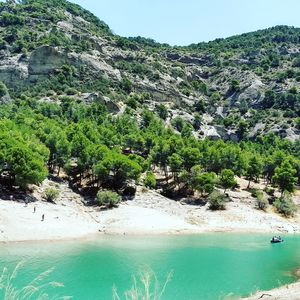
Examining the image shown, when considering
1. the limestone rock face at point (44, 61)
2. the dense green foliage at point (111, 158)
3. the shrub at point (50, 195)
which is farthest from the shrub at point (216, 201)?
the limestone rock face at point (44, 61)

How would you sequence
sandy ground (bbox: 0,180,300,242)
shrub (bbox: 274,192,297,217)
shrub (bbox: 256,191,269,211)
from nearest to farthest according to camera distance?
sandy ground (bbox: 0,180,300,242), shrub (bbox: 274,192,297,217), shrub (bbox: 256,191,269,211)

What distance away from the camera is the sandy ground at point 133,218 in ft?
213

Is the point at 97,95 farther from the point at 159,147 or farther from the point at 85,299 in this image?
the point at 85,299

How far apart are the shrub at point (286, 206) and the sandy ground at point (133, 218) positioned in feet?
5.86

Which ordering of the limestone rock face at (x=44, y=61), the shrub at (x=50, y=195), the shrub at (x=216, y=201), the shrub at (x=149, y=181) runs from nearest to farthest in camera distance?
1. the shrub at (x=50, y=195)
2. the shrub at (x=216, y=201)
3. the shrub at (x=149, y=181)
4. the limestone rock face at (x=44, y=61)

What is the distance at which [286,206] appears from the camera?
92.3m

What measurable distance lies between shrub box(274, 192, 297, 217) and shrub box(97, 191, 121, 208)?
3717cm

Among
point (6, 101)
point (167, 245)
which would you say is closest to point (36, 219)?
point (167, 245)

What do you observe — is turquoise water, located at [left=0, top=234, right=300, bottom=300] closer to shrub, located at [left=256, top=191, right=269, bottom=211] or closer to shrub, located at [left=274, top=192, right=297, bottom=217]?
shrub, located at [left=256, top=191, right=269, bottom=211]

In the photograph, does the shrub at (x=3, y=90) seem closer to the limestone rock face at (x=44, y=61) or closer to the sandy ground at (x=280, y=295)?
the limestone rock face at (x=44, y=61)

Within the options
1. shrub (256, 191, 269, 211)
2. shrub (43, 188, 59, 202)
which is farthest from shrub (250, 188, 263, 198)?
shrub (43, 188, 59, 202)

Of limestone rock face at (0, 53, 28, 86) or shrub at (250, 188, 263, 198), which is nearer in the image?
shrub at (250, 188, 263, 198)

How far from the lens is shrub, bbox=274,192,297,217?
301ft

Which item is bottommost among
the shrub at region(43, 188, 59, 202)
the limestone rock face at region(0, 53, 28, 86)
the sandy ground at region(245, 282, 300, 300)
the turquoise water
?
the turquoise water
